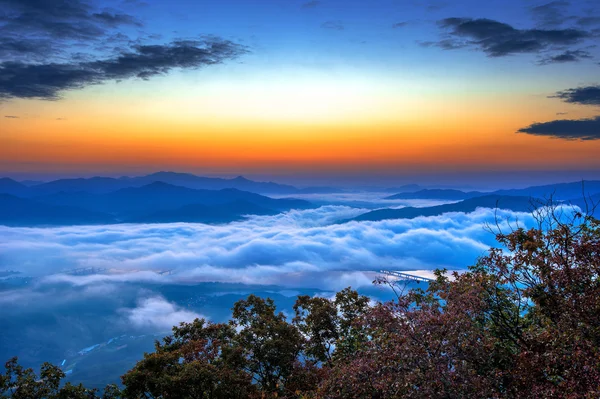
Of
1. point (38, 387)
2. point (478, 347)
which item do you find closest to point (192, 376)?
point (38, 387)

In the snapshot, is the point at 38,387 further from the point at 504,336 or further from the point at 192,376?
the point at 504,336

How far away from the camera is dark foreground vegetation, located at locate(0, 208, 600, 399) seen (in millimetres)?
8969

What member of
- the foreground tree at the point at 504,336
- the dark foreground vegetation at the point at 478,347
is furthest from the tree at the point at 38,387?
the foreground tree at the point at 504,336

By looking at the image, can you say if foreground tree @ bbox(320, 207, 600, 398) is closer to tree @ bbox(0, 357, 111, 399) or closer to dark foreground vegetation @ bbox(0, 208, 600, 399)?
dark foreground vegetation @ bbox(0, 208, 600, 399)

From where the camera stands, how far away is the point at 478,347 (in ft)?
33.3

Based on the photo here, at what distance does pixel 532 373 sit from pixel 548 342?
875mm

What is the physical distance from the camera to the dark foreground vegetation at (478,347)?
897 cm

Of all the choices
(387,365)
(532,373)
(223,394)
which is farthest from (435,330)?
(223,394)

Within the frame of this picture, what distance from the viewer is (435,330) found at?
34.6 feet

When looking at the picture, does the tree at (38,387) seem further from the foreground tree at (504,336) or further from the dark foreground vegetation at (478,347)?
the foreground tree at (504,336)

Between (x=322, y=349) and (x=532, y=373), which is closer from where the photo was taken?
(x=532, y=373)

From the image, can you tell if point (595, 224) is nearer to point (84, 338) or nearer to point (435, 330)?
point (435, 330)

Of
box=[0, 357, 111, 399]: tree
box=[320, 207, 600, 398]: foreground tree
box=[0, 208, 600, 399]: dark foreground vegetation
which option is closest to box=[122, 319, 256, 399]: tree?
box=[0, 208, 600, 399]: dark foreground vegetation

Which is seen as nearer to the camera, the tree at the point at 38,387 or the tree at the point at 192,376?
the tree at the point at 38,387
